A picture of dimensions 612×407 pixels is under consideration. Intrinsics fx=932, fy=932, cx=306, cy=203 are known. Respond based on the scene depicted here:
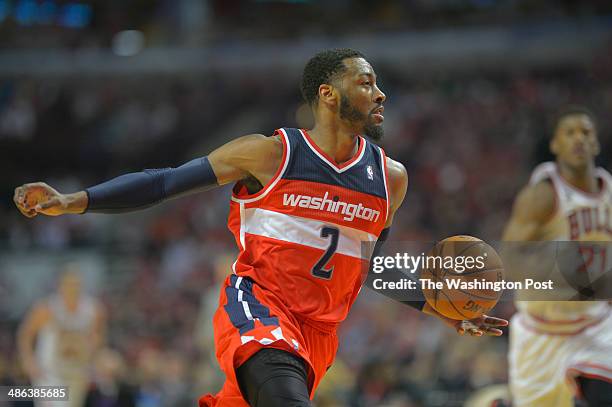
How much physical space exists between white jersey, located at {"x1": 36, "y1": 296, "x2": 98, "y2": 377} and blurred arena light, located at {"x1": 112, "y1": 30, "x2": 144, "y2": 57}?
11.5 meters

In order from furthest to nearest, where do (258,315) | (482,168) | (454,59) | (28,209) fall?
1. (454,59)
2. (482,168)
3. (258,315)
4. (28,209)

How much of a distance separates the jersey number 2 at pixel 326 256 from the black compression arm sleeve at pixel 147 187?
0.61m

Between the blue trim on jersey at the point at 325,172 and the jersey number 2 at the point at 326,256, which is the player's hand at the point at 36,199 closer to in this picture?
the blue trim on jersey at the point at 325,172

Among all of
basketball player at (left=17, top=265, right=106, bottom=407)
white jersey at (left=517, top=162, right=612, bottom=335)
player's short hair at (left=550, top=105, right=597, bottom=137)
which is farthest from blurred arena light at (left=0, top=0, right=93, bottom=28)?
white jersey at (left=517, top=162, right=612, bottom=335)

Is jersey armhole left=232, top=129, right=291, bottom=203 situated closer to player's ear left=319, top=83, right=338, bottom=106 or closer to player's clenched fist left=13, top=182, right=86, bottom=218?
player's ear left=319, top=83, right=338, bottom=106

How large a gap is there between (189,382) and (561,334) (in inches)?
239

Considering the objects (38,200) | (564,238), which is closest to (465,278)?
(564,238)

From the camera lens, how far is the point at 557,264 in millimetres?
6000

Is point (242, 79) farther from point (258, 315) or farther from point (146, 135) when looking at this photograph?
point (258, 315)

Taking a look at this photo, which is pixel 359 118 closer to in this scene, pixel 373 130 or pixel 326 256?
pixel 373 130

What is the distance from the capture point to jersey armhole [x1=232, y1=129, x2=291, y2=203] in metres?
4.60

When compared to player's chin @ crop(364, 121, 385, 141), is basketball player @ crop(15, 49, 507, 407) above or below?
below

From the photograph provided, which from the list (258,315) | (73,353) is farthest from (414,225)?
(258,315)

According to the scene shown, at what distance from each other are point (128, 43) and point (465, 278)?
18.7 metres
